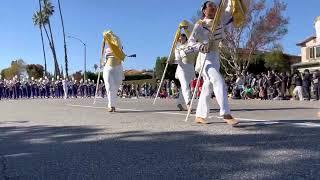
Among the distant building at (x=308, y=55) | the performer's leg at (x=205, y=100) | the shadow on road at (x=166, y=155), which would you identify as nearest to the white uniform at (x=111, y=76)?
the performer's leg at (x=205, y=100)

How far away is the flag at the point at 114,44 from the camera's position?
13.3m

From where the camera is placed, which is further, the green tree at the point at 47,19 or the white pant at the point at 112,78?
the green tree at the point at 47,19

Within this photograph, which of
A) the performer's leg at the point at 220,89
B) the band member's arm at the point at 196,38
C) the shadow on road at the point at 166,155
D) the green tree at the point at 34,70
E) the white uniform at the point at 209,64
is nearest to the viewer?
the shadow on road at the point at 166,155

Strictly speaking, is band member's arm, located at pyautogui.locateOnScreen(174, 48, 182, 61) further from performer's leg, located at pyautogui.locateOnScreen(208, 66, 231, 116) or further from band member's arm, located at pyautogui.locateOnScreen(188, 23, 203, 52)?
performer's leg, located at pyautogui.locateOnScreen(208, 66, 231, 116)

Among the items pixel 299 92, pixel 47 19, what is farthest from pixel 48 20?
pixel 299 92

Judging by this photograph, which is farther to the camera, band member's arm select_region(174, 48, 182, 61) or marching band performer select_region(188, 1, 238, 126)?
band member's arm select_region(174, 48, 182, 61)

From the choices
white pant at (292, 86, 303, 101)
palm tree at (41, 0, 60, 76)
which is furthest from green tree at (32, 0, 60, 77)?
white pant at (292, 86, 303, 101)

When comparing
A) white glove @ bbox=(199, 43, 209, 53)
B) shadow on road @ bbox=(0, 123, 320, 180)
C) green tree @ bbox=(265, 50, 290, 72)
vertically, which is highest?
green tree @ bbox=(265, 50, 290, 72)

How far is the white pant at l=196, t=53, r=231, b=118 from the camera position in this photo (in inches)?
298

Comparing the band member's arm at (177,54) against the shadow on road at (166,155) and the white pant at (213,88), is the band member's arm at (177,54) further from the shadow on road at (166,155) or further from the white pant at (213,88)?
the shadow on road at (166,155)

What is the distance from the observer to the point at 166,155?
5355 mm

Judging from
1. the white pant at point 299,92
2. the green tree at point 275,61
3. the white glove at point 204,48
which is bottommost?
the white pant at point 299,92

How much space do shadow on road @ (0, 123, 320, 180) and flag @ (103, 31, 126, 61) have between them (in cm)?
607

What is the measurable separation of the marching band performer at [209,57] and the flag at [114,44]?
5.45 meters
